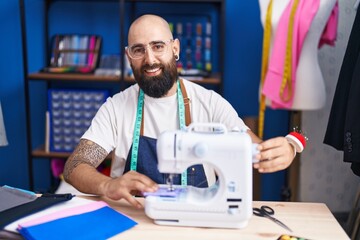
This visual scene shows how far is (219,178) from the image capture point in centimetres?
128

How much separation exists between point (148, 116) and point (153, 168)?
0.77 ft

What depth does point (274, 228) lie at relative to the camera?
4.22 ft

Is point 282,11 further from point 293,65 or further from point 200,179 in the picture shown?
point 200,179

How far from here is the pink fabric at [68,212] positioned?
1247mm

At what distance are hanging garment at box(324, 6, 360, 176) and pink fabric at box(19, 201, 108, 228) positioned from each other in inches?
42.1

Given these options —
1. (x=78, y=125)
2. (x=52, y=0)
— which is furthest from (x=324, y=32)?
(x=52, y=0)

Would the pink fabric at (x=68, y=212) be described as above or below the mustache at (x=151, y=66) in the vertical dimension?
below

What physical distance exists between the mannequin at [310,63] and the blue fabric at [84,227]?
142 cm

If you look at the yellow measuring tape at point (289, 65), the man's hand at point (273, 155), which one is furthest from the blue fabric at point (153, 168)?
the yellow measuring tape at point (289, 65)

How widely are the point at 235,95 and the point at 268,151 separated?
1775 millimetres

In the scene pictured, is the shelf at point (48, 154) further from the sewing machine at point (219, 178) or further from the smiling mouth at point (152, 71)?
the sewing machine at point (219, 178)

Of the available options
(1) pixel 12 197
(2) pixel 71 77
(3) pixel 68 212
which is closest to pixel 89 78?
(2) pixel 71 77

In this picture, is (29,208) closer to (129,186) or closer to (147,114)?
(129,186)

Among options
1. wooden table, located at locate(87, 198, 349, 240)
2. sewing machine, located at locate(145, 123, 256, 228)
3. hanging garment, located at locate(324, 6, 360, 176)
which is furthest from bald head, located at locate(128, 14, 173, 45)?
hanging garment, located at locate(324, 6, 360, 176)
